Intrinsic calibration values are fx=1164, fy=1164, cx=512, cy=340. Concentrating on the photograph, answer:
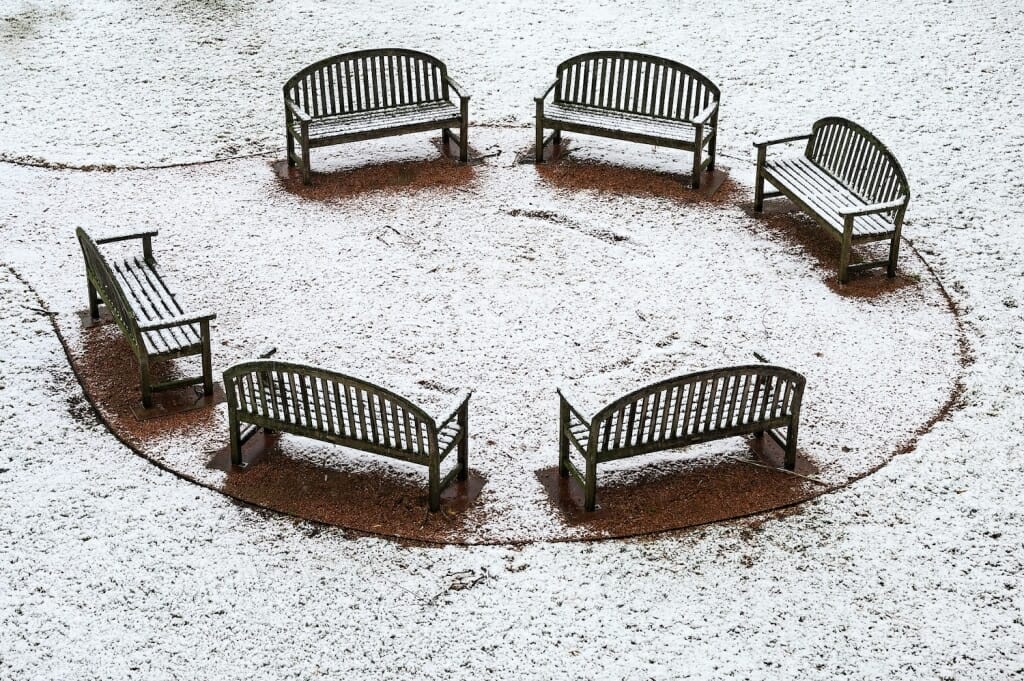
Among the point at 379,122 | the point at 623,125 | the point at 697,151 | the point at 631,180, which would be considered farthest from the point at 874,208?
the point at 379,122

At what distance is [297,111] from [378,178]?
1138 mm

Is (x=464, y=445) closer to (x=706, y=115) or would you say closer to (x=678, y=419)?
(x=678, y=419)

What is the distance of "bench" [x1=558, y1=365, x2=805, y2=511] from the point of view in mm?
8039

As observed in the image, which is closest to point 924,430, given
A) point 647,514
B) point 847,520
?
point 847,520

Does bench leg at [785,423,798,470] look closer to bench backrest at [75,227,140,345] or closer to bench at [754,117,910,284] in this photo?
bench at [754,117,910,284]

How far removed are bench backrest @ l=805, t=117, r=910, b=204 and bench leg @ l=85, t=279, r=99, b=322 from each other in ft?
24.2

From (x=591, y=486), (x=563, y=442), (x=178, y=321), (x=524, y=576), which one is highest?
(x=178, y=321)

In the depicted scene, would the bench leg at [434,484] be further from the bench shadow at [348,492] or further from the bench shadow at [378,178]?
the bench shadow at [378,178]

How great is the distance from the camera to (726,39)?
1642cm

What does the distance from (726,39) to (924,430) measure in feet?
28.9

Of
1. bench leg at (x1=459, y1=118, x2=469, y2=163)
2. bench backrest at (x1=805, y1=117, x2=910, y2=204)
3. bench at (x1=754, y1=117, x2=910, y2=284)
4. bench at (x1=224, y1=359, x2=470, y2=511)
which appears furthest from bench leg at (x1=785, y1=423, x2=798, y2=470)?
bench leg at (x1=459, y1=118, x2=469, y2=163)

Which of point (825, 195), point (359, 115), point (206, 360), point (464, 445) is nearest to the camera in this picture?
point (464, 445)

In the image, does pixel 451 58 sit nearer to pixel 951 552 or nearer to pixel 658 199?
pixel 658 199

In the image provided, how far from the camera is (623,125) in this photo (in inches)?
509
